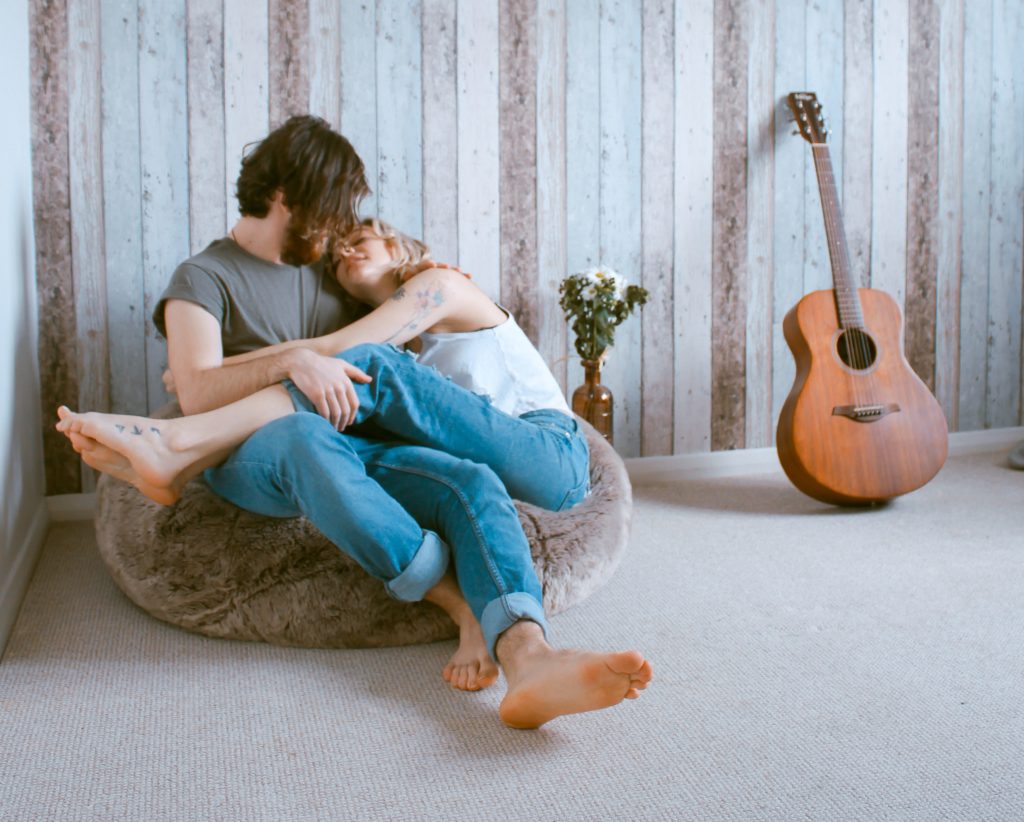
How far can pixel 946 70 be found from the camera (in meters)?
3.41

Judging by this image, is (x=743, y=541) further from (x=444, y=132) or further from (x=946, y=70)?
(x=946, y=70)

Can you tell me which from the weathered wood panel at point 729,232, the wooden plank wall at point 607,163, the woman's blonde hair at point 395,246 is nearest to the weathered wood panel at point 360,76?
the wooden plank wall at point 607,163

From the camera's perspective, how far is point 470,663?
5.24ft

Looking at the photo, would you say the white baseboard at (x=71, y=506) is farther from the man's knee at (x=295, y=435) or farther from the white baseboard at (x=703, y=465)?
the white baseboard at (x=703, y=465)

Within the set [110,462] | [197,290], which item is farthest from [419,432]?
→ [197,290]

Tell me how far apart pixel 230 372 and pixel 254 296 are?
39cm

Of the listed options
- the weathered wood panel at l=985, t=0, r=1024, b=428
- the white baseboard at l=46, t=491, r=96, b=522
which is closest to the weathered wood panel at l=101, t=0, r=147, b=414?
the white baseboard at l=46, t=491, r=96, b=522

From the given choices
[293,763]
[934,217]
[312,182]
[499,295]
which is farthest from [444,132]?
[293,763]

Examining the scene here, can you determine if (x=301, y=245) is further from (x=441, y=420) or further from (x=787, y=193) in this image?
(x=787, y=193)

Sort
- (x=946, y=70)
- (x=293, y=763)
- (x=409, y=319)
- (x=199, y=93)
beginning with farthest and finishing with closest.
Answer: (x=946, y=70) → (x=199, y=93) → (x=409, y=319) → (x=293, y=763)

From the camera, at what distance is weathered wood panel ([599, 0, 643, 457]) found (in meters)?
3.02

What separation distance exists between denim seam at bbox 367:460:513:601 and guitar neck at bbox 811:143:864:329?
5.21ft

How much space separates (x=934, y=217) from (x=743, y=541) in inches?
65.5

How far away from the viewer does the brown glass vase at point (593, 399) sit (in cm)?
294
